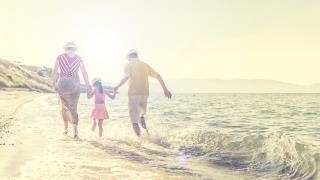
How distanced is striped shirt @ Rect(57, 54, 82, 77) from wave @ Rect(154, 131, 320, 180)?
300 cm

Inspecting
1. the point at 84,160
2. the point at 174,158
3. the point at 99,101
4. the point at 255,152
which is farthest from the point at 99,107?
the point at 84,160

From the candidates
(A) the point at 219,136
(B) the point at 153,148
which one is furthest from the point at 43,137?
(A) the point at 219,136

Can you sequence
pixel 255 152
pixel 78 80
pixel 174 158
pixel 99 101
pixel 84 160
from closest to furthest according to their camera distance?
pixel 84 160 < pixel 174 158 < pixel 255 152 < pixel 78 80 < pixel 99 101

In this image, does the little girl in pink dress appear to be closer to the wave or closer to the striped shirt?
the striped shirt

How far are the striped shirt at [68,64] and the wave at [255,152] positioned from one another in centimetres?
300

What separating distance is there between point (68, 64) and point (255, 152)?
5.42 m

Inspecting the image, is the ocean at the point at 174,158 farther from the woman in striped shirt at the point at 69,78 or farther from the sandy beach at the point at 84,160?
the woman in striped shirt at the point at 69,78

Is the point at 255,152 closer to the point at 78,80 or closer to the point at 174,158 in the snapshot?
the point at 174,158

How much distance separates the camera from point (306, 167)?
9.32 meters

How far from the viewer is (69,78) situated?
43.0 feet

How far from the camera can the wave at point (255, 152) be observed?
944 cm

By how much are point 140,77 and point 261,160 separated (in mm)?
4079

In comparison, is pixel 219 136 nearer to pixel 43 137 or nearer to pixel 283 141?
pixel 283 141

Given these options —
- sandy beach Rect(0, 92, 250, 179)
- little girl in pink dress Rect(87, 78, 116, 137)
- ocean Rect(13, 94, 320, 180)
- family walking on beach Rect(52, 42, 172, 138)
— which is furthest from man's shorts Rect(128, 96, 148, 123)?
little girl in pink dress Rect(87, 78, 116, 137)
